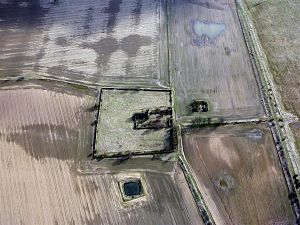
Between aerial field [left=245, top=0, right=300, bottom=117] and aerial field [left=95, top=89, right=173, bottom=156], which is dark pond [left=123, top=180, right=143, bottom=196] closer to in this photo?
aerial field [left=95, top=89, right=173, bottom=156]

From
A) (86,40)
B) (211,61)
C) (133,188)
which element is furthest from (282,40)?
(133,188)

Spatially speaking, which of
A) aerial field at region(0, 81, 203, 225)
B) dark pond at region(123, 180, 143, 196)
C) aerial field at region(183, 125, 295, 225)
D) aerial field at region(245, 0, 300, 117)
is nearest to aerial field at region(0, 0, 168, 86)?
aerial field at region(0, 81, 203, 225)

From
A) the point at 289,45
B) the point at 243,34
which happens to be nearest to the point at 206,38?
the point at 243,34

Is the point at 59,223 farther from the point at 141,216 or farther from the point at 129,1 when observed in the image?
the point at 129,1

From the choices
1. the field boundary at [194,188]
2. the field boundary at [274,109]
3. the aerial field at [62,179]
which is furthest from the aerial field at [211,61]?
the aerial field at [62,179]

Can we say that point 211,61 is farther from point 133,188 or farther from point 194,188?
point 133,188

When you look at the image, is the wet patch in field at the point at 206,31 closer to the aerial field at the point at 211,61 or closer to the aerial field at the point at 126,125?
the aerial field at the point at 211,61

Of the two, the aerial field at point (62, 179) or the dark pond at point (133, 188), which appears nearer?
the aerial field at point (62, 179)
